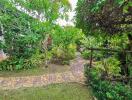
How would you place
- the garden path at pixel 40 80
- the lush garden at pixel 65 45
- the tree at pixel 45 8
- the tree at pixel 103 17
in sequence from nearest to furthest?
the tree at pixel 103 17, the lush garden at pixel 65 45, the garden path at pixel 40 80, the tree at pixel 45 8

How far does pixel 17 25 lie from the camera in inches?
612

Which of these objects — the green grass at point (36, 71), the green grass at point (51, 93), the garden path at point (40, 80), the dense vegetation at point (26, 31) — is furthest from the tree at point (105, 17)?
the dense vegetation at point (26, 31)

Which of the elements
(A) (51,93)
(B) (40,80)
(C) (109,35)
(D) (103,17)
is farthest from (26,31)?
(D) (103,17)

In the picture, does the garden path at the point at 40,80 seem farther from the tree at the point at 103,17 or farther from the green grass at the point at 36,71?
the tree at the point at 103,17

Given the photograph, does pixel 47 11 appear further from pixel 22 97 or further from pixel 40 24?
pixel 22 97

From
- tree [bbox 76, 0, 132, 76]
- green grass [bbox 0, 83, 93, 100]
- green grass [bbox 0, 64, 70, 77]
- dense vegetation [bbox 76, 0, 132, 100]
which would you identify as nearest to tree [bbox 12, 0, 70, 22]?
green grass [bbox 0, 64, 70, 77]

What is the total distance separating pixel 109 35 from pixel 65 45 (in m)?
12.2

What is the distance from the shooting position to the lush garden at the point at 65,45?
581 centimetres

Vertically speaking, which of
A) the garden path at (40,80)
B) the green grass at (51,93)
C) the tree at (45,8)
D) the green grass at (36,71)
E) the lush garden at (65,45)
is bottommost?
the green grass at (51,93)

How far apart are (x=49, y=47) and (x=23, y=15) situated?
4.55m

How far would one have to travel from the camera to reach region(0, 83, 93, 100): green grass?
949 cm

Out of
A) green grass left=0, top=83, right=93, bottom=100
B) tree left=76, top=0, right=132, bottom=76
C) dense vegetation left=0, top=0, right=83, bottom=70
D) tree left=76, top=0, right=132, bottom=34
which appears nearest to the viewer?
tree left=76, top=0, right=132, bottom=76

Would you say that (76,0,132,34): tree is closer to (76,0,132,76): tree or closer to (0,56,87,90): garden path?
(76,0,132,76): tree

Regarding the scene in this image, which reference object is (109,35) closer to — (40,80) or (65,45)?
(40,80)
